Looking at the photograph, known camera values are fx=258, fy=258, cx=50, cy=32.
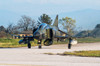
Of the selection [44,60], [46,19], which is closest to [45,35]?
[44,60]

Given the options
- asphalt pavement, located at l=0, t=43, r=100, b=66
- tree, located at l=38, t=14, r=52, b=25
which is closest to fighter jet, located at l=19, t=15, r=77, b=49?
asphalt pavement, located at l=0, t=43, r=100, b=66

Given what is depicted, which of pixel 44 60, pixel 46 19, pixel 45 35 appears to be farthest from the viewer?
pixel 46 19

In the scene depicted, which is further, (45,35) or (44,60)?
(45,35)

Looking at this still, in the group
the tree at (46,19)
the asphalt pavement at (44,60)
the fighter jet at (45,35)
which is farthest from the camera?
the tree at (46,19)

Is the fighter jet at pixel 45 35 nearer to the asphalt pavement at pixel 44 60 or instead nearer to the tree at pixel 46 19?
the asphalt pavement at pixel 44 60

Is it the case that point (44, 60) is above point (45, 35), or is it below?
below

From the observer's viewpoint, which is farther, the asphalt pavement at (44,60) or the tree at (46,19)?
the tree at (46,19)

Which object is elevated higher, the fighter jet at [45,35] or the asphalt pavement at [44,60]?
the fighter jet at [45,35]

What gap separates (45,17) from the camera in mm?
93688

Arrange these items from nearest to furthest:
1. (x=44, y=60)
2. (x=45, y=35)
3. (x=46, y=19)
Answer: (x=44, y=60) → (x=45, y=35) → (x=46, y=19)

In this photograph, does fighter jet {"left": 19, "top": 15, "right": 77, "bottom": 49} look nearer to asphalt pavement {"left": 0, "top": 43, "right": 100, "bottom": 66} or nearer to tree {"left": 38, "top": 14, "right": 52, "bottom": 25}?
asphalt pavement {"left": 0, "top": 43, "right": 100, "bottom": 66}

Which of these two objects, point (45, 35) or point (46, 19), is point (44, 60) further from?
point (46, 19)

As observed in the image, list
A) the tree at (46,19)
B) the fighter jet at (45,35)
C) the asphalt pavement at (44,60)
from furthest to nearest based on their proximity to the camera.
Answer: the tree at (46,19)
the fighter jet at (45,35)
the asphalt pavement at (44,60)

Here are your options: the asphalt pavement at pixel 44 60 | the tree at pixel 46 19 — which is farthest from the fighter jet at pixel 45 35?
the tree at pixel 46 19
